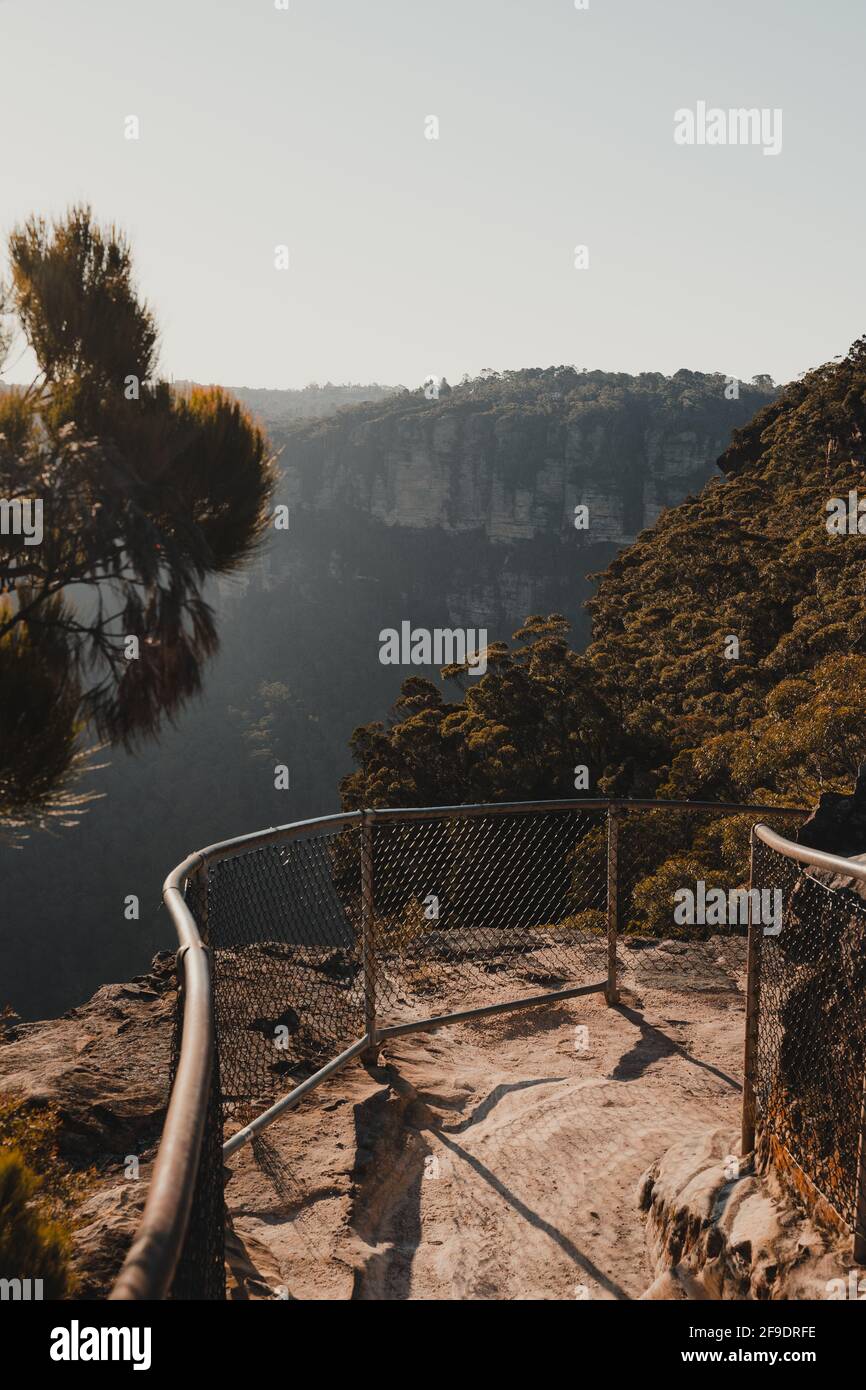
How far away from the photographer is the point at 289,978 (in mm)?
6320

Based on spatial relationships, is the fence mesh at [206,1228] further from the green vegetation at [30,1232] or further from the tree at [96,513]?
the tree at [96,513]

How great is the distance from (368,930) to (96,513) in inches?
102

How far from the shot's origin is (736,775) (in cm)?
1454

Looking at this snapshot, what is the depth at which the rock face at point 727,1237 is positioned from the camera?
9.16 ft

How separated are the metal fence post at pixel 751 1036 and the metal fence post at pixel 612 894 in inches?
82.4

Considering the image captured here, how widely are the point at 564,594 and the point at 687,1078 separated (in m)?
87.8

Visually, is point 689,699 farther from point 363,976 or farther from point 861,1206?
point 861,1206

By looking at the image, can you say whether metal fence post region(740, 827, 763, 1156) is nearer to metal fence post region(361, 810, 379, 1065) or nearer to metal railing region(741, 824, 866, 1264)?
metal railing region(741, 824, 866, 1264)

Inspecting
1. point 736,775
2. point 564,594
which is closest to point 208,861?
point 736,775

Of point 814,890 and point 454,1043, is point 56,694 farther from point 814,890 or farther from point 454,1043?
point 814,890

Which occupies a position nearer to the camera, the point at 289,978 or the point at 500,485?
the point at 289,978

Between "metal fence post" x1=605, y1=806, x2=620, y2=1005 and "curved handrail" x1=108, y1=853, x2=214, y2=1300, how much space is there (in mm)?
4226

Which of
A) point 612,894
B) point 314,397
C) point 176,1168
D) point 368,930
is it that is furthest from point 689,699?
point 314,397
